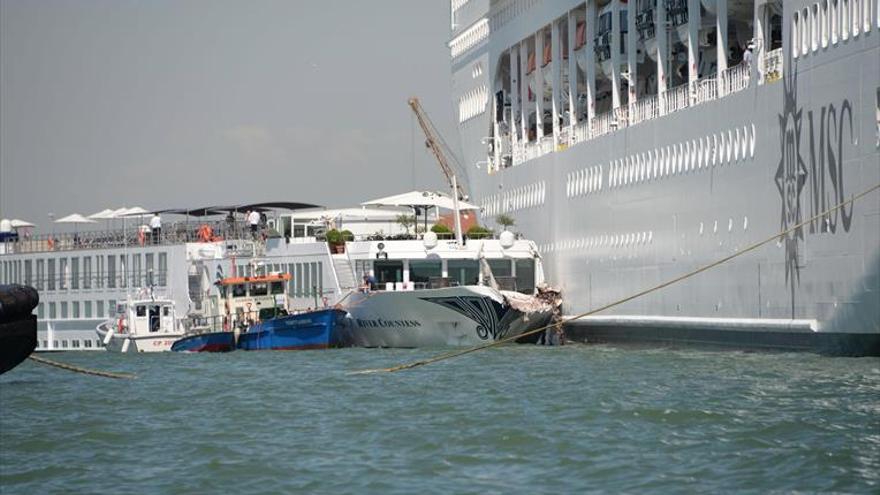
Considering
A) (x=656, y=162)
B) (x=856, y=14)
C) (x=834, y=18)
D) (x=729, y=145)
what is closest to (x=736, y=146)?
(x=729, y=145)

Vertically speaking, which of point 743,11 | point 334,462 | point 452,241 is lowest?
point 334,462

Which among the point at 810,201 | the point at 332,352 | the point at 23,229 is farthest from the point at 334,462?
the point at 23,229

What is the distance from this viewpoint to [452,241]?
51.3 meters

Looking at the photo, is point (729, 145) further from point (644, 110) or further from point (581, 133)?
point (581, 133)

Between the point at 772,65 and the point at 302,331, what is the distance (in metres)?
17.3

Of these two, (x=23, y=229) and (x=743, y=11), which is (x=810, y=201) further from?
(x=23, y=229)

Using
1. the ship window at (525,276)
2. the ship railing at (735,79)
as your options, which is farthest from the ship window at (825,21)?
the ship window at (525,276)

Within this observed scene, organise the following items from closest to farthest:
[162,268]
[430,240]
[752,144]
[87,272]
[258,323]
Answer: [752,144]
[430,240]
[258,323]
[162,268]
[87,272]

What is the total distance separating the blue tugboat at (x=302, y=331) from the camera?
49.6 meters

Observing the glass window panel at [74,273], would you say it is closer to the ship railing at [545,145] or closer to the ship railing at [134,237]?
the ship railing at [134,237]

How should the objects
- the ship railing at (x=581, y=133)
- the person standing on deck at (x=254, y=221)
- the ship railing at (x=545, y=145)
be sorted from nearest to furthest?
the ship railing at (x=581, y=133), the ship railing at (x=545, y=145), the person standing on deck at (x=254, y=221)

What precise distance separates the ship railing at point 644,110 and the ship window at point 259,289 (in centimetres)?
1183

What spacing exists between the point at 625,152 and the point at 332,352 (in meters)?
8.96

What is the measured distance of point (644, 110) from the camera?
162 ft
